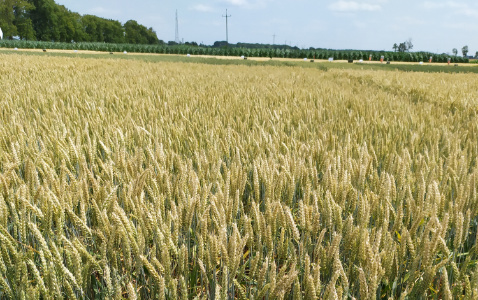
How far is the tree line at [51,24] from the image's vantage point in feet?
212

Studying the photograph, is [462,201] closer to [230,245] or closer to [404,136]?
[230,245]

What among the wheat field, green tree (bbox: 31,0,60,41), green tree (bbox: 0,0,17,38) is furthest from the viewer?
green tree (bbox: 31,0,60,41)

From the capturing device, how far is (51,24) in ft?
241

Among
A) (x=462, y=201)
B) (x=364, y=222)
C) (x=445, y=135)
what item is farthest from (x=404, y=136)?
(x=364, y=222)

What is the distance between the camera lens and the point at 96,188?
3.76 ft

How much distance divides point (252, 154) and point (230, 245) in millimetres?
1128

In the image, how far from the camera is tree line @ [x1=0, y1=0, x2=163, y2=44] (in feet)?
212

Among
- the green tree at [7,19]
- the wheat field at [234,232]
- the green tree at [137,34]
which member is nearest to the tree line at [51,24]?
the green tree at [7,19]

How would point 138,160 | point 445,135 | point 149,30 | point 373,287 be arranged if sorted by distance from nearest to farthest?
point 373,287 → point 138,160 → point 445,135 → point 149,30

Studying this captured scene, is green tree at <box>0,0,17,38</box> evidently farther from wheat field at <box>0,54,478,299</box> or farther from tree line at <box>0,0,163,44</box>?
wheat field at <box>0,54,478,299</box>

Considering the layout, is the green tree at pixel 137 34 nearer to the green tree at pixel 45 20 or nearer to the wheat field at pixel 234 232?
the green tree at pixel 45 20

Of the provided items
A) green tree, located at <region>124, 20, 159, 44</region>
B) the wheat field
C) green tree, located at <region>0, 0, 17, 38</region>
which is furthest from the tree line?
the wheat field

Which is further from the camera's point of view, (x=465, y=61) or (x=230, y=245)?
(x=465, y=61)

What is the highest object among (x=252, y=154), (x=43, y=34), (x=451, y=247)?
(x=43, y=34)
